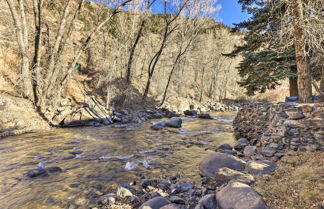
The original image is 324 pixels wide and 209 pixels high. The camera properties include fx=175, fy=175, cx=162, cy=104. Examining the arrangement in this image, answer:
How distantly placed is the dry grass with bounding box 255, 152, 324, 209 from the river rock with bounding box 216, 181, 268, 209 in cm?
22

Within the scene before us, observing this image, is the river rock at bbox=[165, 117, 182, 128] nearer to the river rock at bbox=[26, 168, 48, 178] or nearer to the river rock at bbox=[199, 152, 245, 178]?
the river rock at bbox=[199, 152, 245, 178]

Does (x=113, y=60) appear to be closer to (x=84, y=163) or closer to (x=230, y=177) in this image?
(x=84, y=163)

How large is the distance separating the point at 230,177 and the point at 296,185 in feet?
3.21

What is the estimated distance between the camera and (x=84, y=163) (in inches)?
187

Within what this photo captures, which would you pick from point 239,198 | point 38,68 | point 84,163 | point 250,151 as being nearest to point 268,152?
point 250,151

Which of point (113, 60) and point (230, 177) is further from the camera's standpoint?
point (113, 60)

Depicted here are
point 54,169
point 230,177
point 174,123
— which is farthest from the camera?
point 174,123

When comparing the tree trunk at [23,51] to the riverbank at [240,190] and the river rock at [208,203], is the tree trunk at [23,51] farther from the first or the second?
the river rock at [208,203]

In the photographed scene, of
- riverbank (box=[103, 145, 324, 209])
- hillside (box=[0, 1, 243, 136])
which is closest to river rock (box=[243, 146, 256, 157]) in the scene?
riverbank (box=[103, 145, 324, 209])

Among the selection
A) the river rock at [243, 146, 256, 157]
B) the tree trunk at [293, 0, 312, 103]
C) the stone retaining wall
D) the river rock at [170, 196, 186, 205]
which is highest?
the tree trunk at [293, 0, 312, 103]

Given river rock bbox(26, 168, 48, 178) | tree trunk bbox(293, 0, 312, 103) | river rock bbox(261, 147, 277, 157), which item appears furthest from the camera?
tree trunk bbox(293, 0, 312, 103)

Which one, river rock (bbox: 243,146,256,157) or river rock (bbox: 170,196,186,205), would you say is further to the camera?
river rock (bbox: 243,146,256,157)

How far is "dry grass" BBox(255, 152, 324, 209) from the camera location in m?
2.28

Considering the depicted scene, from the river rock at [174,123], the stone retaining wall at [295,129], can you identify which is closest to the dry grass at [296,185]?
the stone retaining wall at [295,129]
